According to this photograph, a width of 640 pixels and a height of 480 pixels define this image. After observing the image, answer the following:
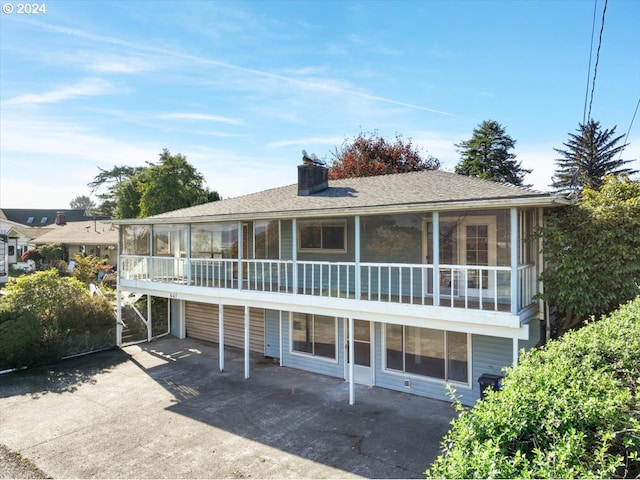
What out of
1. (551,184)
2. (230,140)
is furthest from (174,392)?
(551,184)

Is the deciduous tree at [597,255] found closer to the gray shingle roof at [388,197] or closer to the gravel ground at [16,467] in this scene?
the gray shingle roof at [388,197]

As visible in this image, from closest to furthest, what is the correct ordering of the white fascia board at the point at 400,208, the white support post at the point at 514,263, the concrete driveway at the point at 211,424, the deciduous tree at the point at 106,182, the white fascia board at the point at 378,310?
the concrete driveway at the point at 211,424, the white fascia board at the point at 400,208, the white support post at the point at 514,263, the white fascia board at the point at 378,310, the deciduous tree at the point at 106,182

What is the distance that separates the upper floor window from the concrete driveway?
3.97 metres

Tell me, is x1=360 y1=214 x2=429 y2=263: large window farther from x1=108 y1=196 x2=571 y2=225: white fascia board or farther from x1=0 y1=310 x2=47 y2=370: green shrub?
x1=0 y1=310 x2=47 y2=370: green shrub

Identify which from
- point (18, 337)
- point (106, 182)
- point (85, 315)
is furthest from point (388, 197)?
point (106, 182)

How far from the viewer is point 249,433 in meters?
8.44

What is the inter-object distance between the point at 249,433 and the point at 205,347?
7778 mm

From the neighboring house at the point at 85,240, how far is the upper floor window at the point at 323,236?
84.2 ft

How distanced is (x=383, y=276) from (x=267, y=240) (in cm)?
462

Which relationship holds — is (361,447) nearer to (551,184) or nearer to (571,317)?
(571,317)

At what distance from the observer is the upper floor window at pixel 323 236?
39.7 ft

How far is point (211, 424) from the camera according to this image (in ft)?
29.1

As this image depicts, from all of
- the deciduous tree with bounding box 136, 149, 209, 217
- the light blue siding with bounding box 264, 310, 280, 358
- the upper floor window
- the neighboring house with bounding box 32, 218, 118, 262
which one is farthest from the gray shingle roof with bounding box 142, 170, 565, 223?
the neighboring house with bounding box 32, 218, 118, 262

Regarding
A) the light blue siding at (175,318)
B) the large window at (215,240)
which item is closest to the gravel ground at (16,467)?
the large window at (215,240)
